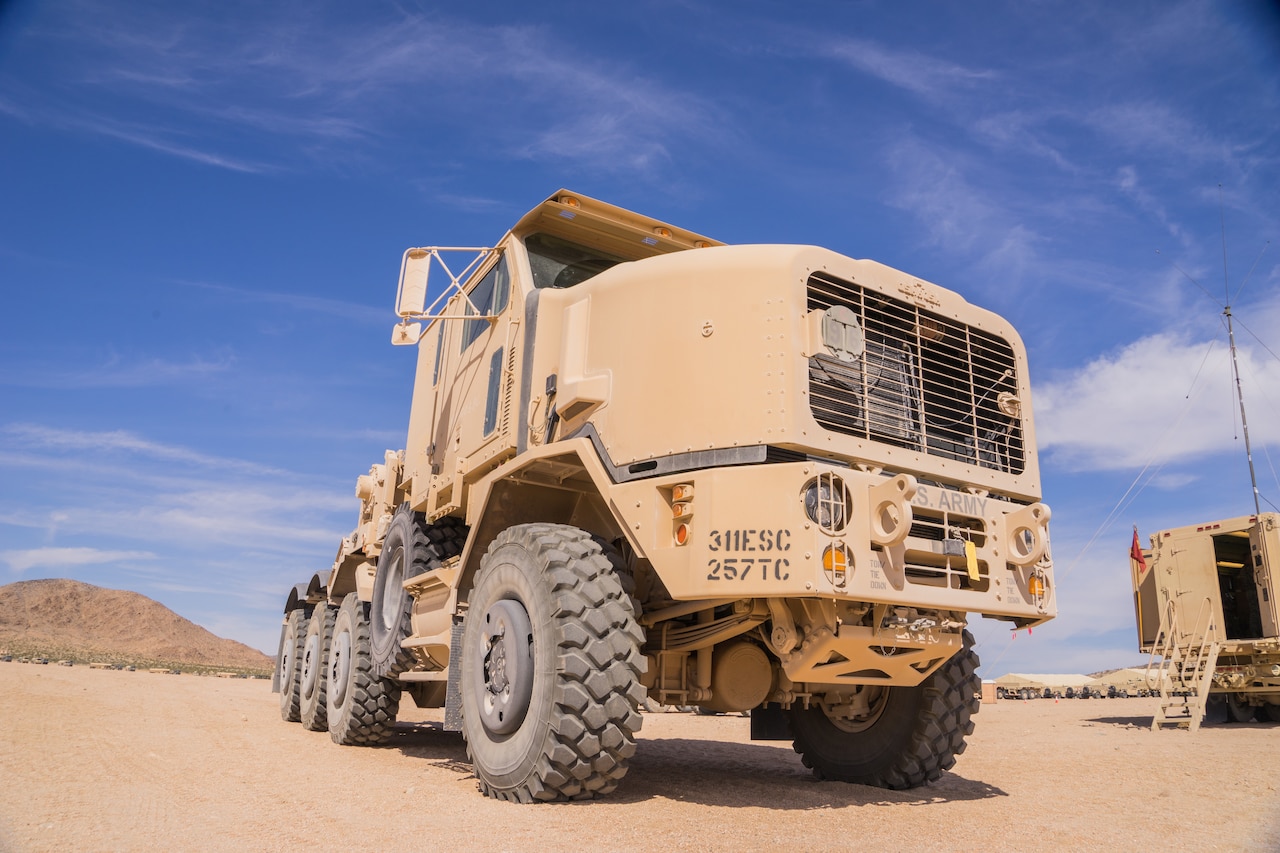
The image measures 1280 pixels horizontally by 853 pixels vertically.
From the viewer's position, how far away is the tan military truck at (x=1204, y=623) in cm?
1499

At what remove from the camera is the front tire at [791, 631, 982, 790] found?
22.2ft

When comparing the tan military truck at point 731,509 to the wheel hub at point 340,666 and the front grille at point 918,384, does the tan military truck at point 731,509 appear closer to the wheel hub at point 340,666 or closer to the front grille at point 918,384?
the front grille at point 918,384

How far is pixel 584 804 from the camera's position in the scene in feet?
17.8

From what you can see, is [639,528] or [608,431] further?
[608,431]

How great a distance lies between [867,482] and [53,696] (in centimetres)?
1170

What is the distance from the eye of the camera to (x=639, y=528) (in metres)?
5.71

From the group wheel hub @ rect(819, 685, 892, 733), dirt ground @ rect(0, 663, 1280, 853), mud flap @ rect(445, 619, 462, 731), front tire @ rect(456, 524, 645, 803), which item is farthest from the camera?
wheel hub @ rect(819, 685, 892, 733)

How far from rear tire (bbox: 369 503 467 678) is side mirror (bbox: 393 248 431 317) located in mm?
2496

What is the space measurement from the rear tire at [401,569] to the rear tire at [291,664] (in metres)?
4.74

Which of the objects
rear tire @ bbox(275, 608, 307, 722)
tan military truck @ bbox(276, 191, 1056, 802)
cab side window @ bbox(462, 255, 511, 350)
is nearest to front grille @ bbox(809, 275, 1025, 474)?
tan military truck @ bbox(276, 191, 1056, 802)

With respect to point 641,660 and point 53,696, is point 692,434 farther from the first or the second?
point 53,696

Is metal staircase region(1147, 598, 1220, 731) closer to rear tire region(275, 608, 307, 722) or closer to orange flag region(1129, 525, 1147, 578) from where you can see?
orange flag region(1129, 525, 1147, 578)

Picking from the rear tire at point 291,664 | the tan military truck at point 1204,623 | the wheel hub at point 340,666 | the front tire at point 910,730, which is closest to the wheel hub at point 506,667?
the front tire at point 910,730

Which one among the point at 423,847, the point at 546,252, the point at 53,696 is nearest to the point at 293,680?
the point at 53,696
